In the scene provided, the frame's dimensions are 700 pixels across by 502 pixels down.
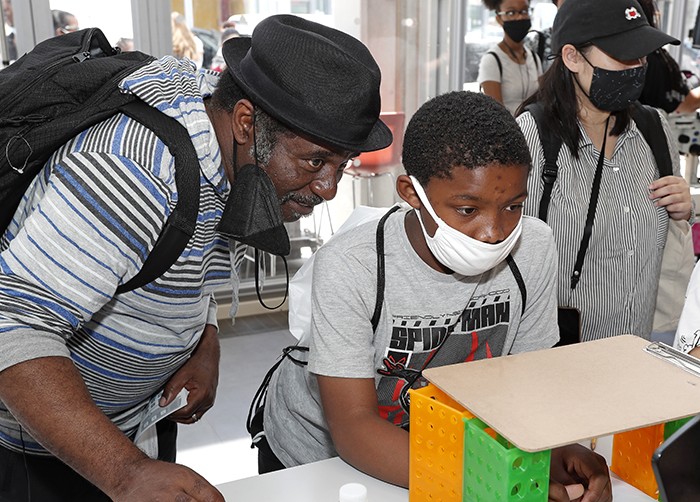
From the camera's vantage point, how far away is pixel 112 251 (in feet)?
3.29

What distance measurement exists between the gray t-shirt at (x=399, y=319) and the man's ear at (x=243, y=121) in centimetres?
27

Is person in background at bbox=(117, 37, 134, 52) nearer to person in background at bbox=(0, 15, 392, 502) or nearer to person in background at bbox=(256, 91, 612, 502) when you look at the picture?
person in background at bbox=(0, 15, 392, 502)

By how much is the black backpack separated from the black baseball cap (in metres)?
1.20

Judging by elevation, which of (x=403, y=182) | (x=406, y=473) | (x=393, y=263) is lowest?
(x=406, y=473)

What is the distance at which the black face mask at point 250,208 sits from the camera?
1.22m

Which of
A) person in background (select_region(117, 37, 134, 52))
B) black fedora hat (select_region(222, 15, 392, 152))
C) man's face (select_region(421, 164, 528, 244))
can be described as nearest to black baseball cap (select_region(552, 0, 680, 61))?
man's face (select_region(421, 164, 528, 244))

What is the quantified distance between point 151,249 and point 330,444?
57 centimetres

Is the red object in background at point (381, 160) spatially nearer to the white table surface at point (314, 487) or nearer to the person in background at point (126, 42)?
the person in background at point (126, 42)

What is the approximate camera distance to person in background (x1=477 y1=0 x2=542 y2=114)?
3.81 metres

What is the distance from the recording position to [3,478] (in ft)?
4.49

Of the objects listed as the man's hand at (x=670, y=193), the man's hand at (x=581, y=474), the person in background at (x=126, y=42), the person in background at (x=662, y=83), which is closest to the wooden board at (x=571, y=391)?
the man's hand at (x=581, y=474)

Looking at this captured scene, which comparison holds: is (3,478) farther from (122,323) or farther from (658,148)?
(658,148)

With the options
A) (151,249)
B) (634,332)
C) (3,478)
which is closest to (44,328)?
(151,249)

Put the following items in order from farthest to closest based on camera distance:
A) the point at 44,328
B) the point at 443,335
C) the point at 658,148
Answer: the point at 658,148
the point at 443,335
the point at 44,328
